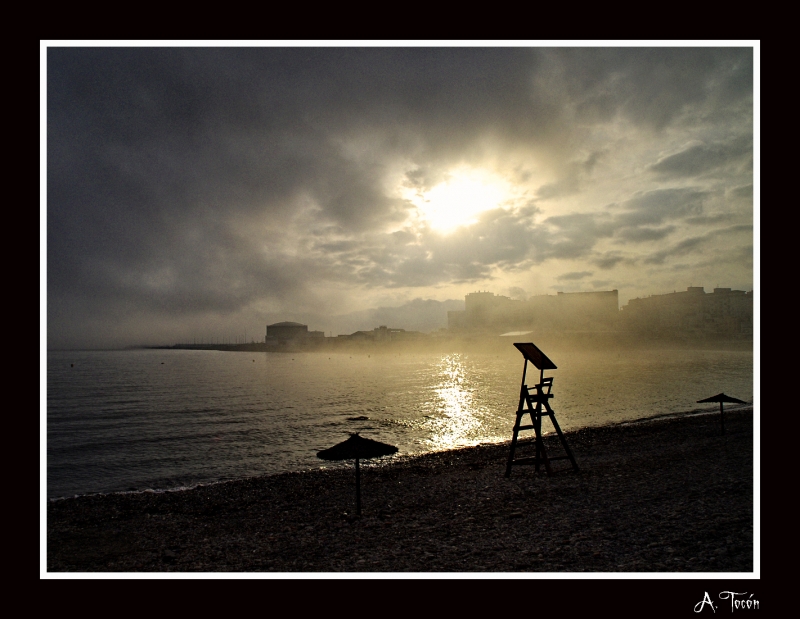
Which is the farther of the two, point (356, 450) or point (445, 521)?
point (356, 450)

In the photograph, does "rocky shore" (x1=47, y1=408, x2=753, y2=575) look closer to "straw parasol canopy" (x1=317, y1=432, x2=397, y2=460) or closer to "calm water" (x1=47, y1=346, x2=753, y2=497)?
"straw parasol canopy" (x1=317, y1=432, x2=397, y2=460)

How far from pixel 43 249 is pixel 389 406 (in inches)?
1676

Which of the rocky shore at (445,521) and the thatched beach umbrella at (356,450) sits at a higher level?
the thatched beach umbrella at (356,450)

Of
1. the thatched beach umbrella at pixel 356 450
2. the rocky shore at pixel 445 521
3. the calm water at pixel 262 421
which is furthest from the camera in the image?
the calm water at pixel 262 421

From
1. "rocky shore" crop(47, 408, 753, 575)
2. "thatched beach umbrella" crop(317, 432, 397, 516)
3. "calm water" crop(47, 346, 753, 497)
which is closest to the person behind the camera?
"rocky shore" crop(47, 408, 753, 575)

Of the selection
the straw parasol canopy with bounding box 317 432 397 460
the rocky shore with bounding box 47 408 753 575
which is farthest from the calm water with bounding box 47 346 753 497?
the straw parasol canopy with bounding box 317 432 397 460

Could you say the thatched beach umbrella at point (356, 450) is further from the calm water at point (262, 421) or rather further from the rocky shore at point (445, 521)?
the calm water at point (262, 421)

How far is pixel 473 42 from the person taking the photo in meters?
8.64

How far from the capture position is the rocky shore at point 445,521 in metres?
8.84

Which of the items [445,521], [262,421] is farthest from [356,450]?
[262,421]

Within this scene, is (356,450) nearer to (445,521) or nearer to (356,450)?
(356,450)

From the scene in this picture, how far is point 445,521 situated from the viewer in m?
11.5

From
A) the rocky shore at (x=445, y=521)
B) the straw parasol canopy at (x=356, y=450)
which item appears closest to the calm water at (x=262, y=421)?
the rocky shore at (x=445, y=521)

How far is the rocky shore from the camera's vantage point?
8.84m
